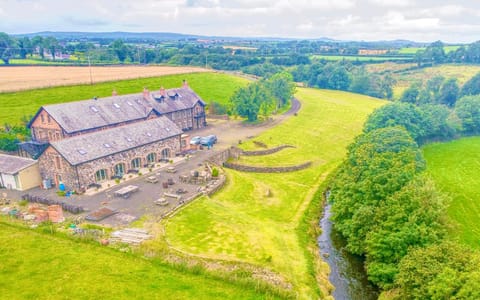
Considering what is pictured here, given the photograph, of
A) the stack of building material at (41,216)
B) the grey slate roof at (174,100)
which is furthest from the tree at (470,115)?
the stack of building material at (41,216)

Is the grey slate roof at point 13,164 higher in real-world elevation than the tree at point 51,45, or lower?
lower

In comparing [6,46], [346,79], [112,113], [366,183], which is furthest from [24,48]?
[366,183]

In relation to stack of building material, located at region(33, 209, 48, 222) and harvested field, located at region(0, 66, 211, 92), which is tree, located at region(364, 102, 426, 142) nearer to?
stack of building material, located at region(33, 209, 48, 222)

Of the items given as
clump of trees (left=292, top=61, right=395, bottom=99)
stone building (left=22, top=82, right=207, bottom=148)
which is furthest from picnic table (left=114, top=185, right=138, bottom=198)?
clump of trees (left=292, top=61, right=395, bottom=99)

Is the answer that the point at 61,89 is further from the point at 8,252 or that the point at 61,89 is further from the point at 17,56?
the point at 17,56

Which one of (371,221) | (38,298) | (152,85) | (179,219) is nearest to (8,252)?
(38,298)

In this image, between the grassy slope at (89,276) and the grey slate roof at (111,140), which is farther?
the grey slate roof at (111,140)

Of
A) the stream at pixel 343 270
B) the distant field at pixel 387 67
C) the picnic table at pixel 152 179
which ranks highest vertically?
the distant field at pixel 387 67

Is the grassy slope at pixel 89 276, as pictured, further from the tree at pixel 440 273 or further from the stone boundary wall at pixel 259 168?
the stone boundary wall at pixel 259 168
